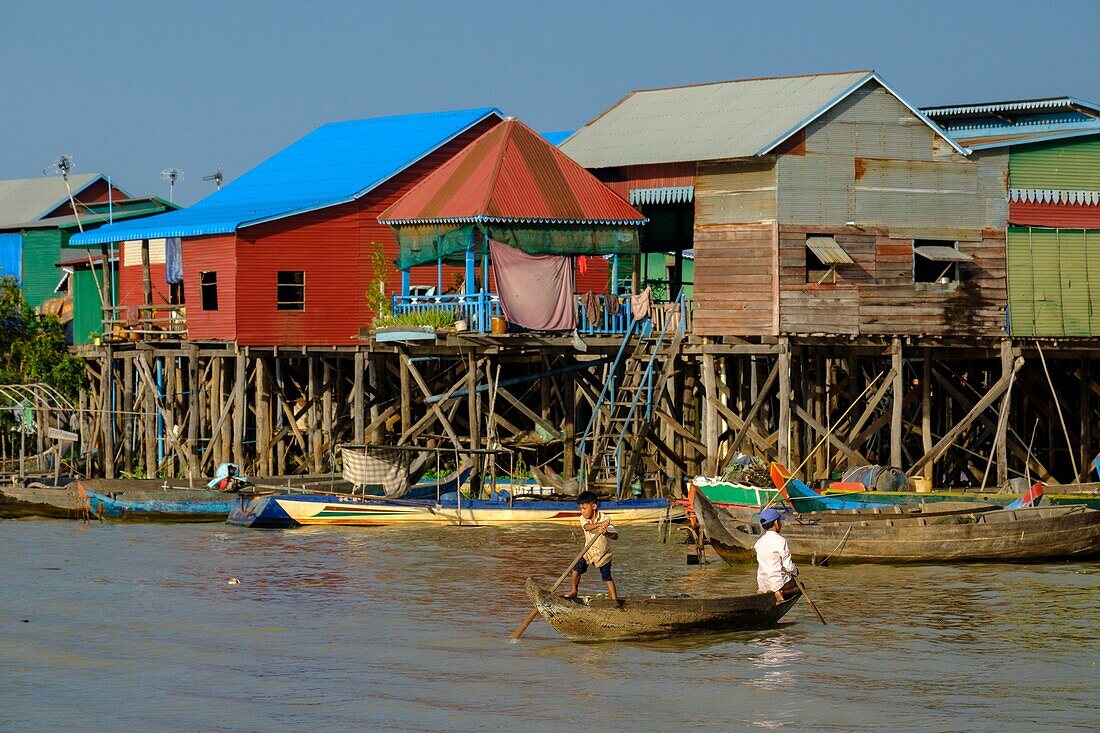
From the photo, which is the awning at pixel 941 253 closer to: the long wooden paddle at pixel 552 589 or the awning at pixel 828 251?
the awning at pixel 828 251

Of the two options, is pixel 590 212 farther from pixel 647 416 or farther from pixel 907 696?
pixel 907 696

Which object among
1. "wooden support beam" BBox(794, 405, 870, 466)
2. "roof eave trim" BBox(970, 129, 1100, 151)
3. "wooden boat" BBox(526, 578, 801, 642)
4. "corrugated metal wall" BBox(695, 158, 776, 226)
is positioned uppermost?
"roof eave trim" BBox(970, 129, 1100, 151)

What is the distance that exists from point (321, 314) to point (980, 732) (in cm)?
2234

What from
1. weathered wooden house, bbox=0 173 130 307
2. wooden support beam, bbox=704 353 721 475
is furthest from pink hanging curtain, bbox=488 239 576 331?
weathered wooden house, bbox=0 173 130 307

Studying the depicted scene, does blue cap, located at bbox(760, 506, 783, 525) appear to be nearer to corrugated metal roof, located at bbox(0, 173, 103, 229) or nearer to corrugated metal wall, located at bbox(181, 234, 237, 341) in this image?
corrugated metal wall, located at bbox(181, 234, 237, 341)

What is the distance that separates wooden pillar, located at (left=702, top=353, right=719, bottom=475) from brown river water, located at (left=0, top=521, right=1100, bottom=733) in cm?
433

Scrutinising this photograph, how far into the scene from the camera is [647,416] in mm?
28922

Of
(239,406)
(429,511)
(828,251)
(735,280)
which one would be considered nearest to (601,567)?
(429,511)

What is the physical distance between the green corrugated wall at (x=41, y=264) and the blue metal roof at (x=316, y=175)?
33.6ft

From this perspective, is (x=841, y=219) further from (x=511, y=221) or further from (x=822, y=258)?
(x=511, y=221)

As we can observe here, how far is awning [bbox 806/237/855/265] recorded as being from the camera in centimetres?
2842

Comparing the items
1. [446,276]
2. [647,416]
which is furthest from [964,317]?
[446,276]

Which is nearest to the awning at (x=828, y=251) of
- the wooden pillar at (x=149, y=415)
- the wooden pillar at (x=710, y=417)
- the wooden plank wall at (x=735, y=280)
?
the wooden plank wall at (x=735, y=280)

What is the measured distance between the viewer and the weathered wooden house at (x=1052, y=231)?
98.3 ft
